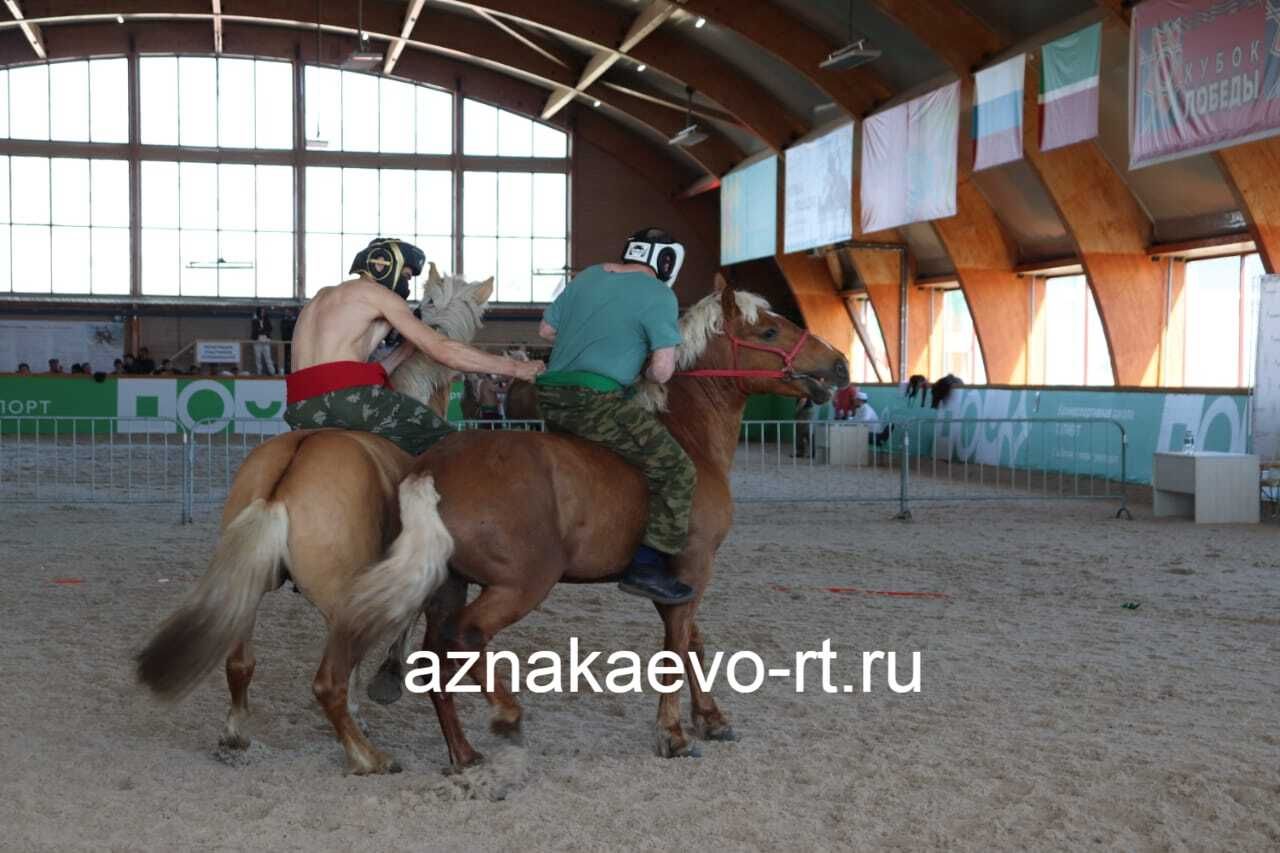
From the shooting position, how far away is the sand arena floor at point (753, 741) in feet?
13.8

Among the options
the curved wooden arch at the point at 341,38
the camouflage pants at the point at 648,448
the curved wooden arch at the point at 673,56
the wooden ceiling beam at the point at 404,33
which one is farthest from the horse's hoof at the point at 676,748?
the curved wooden arch at the point at 341,38

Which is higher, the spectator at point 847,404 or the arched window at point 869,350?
the arched window at point 869,350

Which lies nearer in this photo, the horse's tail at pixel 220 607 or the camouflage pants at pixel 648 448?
the horse's tail at pixel 220 607

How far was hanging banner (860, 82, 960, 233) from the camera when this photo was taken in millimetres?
21016

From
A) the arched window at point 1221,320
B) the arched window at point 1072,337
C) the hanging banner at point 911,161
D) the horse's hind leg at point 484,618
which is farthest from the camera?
the arched window at point 1072,337

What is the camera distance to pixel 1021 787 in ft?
15.1

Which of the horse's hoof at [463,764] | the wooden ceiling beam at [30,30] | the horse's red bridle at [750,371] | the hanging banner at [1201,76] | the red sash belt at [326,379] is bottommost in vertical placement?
the horse's hoof at [463,764]

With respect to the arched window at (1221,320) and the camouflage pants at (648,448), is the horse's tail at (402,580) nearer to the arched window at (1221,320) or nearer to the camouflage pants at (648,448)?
the camouflage pants at (648,448)

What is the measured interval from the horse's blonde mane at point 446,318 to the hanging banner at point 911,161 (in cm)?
1536

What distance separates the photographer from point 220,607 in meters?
4.56

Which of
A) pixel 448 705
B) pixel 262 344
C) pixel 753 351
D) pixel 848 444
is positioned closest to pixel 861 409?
pixel 848 444

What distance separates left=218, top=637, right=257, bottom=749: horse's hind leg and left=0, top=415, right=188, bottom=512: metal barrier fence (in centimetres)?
856

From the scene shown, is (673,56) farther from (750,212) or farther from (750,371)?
(750,371)

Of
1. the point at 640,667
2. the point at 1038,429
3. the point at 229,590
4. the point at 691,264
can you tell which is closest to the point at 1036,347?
the point at 1038,429
